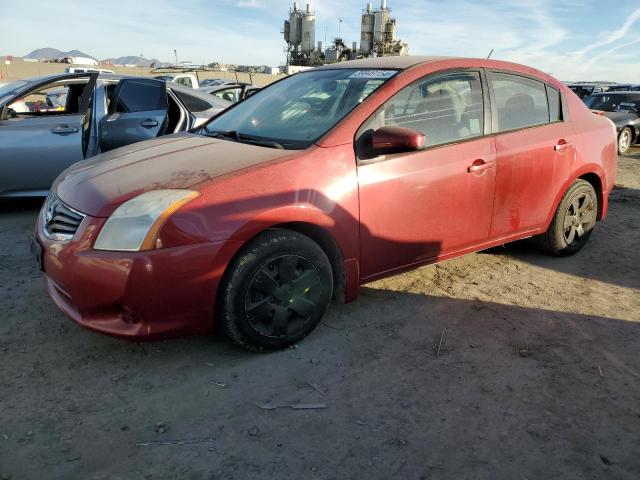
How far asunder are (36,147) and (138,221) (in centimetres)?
368

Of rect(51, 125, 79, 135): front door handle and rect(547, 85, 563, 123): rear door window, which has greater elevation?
rect(547, 85, 563, 123): rear door window

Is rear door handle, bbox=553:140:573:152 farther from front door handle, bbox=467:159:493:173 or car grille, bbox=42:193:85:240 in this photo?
car grille, bbox=42:193:85:240

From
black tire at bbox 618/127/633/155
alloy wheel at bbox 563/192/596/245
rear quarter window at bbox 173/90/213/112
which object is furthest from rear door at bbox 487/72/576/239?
black tire at bbox 618/127/633/155

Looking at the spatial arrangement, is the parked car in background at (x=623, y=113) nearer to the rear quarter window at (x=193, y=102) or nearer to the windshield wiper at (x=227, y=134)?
the rear quarter window at (x=193, y=102)

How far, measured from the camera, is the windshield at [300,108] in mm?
3074

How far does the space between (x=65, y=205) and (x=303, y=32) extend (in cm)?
7489

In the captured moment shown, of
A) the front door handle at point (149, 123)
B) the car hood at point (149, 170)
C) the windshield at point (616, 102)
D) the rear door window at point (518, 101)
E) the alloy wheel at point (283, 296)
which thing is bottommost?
the alloy wheel at point (283, 296)

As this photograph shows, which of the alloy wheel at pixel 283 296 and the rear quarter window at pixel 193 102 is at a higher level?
the rear quarter window at pixel 193 102

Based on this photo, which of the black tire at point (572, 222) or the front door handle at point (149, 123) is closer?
the black tire at point (572, 222)

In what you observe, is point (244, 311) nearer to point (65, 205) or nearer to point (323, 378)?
point (323, 378)

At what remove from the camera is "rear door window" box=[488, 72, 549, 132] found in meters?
3.58

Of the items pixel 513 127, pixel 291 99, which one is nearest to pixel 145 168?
pixel 291 99

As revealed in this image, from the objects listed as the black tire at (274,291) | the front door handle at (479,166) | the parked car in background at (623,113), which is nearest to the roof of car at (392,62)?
the front door handle at (479,166)

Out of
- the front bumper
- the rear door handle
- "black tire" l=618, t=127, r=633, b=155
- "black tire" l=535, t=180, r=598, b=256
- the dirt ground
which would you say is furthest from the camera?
"black tire" l=618, t=127, r=633, b=155
